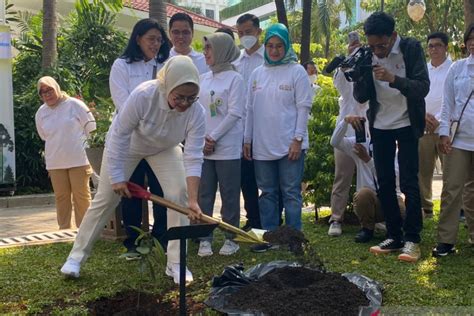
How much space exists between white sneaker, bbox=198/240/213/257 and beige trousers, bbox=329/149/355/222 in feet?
4.62

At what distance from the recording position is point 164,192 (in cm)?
454

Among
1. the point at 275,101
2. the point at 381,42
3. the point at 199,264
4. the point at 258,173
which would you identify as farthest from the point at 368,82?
the point at 199,264

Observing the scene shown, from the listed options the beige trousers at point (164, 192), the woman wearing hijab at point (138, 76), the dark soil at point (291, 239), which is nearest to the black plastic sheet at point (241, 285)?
the dark soil at point (291, 239)

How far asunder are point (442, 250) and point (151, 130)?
2.46 metres

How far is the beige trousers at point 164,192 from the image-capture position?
14.8ft

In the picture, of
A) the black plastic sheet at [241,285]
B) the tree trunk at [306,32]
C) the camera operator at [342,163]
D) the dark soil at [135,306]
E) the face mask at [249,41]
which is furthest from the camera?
the tree trunk at [306,32]

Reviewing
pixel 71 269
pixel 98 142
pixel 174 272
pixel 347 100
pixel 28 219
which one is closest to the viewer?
pixel 174 272

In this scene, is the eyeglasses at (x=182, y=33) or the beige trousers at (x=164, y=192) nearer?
the beige trousers at (x=164, y=192)

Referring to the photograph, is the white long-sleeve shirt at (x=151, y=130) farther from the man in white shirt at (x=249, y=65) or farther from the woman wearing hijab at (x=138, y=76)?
the man in white shirt at (x=249, y=65)

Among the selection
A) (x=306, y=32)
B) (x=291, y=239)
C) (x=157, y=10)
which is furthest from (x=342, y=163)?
(x=306, y=32)

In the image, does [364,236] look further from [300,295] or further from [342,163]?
[300,295]

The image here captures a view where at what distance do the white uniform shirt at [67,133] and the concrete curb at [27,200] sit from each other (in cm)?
332

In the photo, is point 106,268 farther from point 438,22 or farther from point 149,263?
point 438,22

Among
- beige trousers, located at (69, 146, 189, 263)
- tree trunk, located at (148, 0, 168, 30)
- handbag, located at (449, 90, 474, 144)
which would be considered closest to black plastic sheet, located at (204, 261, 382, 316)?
beige trousers, located at (69, 146, 189, 263)
